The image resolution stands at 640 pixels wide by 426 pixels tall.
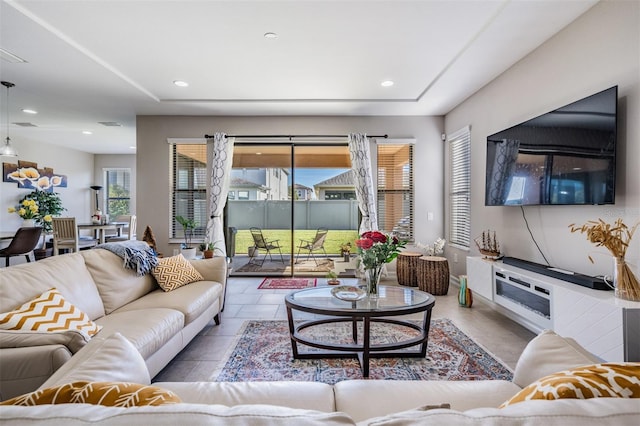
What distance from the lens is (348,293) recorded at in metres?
2.60

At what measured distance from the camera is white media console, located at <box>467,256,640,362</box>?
174 centimetres

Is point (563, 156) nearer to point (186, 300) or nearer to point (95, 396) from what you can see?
point (95, 396)

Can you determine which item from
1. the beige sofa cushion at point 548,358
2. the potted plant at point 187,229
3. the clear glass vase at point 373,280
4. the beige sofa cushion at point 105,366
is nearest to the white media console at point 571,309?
the beige sofa cushion at point 548,358

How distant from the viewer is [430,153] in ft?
17.1

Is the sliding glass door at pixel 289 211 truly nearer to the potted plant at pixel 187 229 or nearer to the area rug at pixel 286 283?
the area rug at pixel 286 283

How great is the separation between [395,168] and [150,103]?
13.3 feet

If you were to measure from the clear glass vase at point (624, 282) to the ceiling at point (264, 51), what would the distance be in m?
2.00

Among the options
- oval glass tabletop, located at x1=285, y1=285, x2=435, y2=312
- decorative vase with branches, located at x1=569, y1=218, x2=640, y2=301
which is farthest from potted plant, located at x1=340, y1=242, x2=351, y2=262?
decorative vase with branches, located at x1=569, y1=218, x2=640, y2=301

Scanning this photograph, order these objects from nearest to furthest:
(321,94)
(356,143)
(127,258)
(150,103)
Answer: (127,258)
(321,94)
(150,103)
(356,143)

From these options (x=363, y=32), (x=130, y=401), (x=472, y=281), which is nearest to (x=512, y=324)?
(x=472, y=281)

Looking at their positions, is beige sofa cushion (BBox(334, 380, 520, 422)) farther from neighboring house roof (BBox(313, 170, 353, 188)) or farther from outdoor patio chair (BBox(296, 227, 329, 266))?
neighboring house roof (BBox(313, 170, 353, 188))

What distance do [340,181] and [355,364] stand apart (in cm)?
364

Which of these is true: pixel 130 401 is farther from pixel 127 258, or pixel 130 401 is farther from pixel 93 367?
pixel 127 258

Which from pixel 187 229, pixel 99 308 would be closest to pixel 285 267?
pixel 187 229
